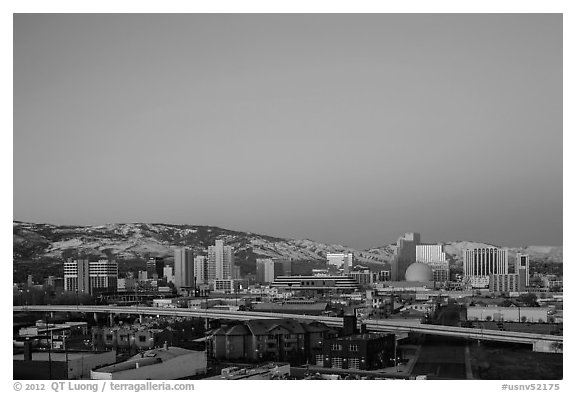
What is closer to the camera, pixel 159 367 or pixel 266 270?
pixel 159 367

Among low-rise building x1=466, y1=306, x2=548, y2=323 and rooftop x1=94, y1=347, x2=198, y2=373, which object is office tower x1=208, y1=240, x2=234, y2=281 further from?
rooftop x1=94, y1=347, x2=198, y2=373

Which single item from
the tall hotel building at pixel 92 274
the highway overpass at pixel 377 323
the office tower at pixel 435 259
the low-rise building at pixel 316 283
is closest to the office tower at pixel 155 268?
the tall hotel building at pixel 92 274

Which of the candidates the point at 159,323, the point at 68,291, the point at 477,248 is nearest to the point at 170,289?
the point at 68,291

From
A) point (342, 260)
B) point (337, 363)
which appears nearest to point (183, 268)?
point (342, 260)

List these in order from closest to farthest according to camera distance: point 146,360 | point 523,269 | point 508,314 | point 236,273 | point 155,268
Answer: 1. point 146,360
2. point 508,314
3. point 523,269
4. point 236,273
5. point 155,268

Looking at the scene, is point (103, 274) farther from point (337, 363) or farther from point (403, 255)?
point (337, 363)

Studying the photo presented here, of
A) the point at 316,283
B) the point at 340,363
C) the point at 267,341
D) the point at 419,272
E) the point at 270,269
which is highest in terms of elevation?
the point at 270,269
